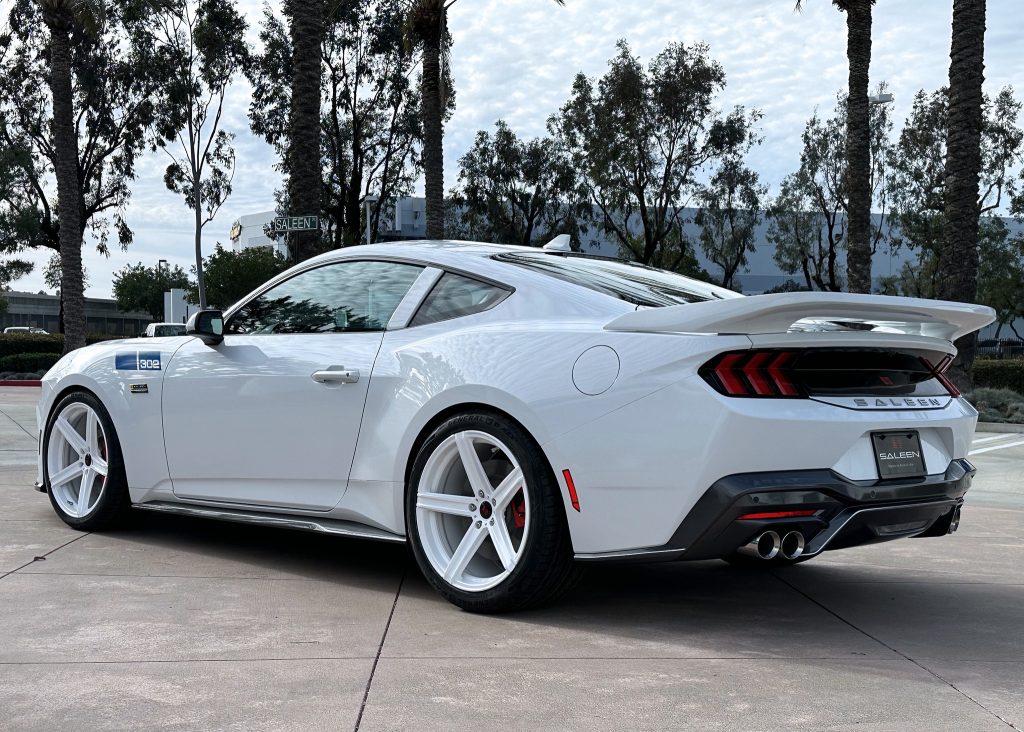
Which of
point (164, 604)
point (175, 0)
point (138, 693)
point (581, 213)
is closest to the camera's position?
point (138, 693)

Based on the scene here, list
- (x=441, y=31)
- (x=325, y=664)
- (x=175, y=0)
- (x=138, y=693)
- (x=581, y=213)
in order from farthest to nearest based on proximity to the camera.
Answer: (x=581, y=213) < (x=175, y=0) < (x=441, y=31) < (x=325, y=664) < (x=138, y=693)

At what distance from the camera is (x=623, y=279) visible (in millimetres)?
4684

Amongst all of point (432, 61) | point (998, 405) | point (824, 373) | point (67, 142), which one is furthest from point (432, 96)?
point (824, 373)

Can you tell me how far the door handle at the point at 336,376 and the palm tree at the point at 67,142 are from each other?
2208cm

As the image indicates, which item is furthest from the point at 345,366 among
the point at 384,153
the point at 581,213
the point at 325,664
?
the point at 581,213

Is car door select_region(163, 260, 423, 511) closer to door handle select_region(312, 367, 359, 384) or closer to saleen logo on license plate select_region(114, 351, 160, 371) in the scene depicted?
door handle select_region(312, 367, 359, 384)

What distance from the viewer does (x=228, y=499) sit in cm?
518

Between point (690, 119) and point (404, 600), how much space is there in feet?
128

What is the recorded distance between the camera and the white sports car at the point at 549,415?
3723 mm

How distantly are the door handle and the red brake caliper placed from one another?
0.90 metres

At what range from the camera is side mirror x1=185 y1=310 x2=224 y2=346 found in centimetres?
526

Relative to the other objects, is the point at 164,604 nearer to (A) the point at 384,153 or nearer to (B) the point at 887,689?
(B) the point at 887,689

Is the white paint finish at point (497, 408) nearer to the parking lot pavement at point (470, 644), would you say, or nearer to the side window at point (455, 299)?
the side window at point (455, 299)

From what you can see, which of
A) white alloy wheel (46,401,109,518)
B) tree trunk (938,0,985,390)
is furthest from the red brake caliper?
tree trunk (938,0,985,390)
